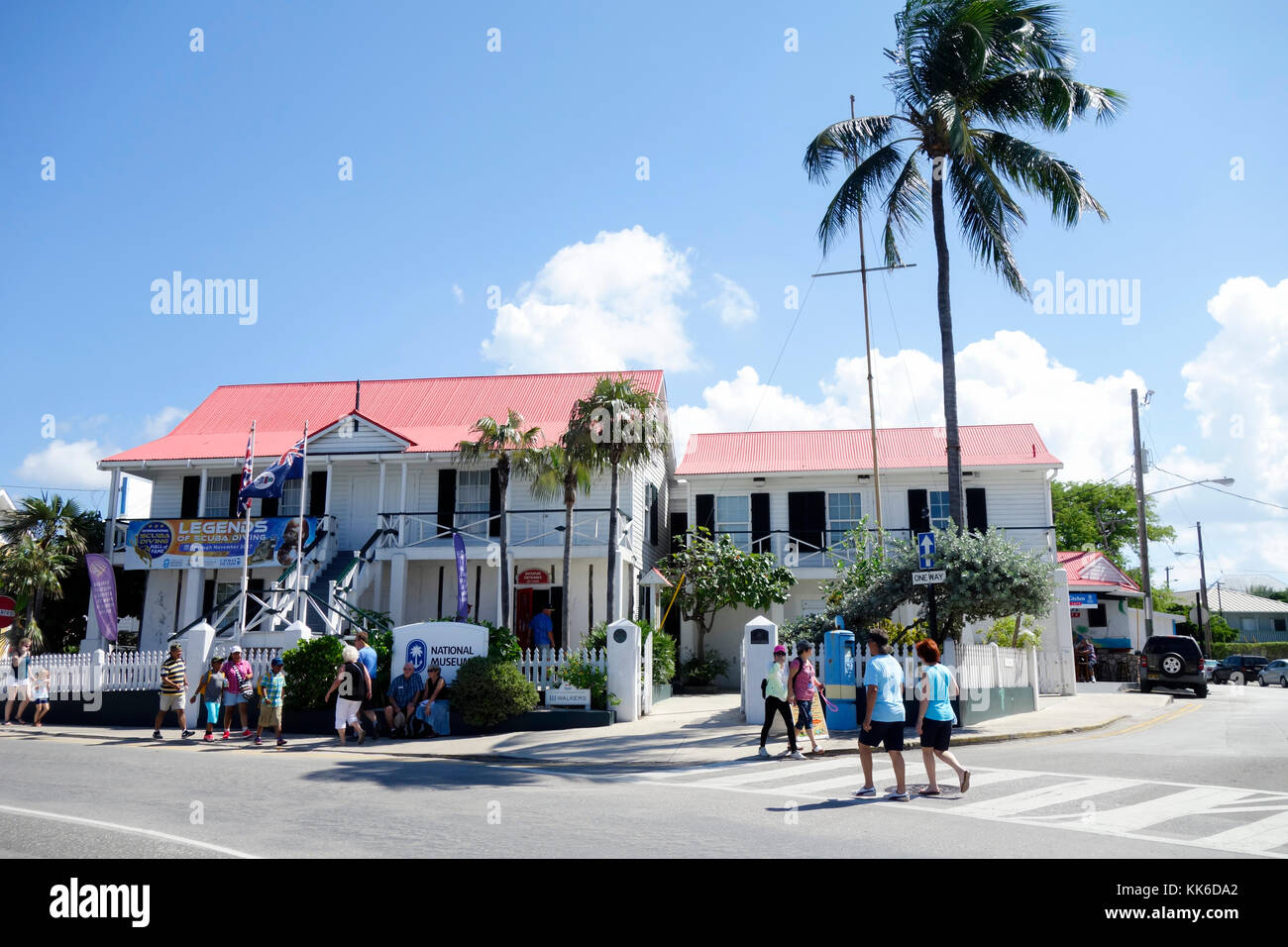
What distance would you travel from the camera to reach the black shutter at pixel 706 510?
2811 centimetres

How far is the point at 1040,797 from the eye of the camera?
361 inches

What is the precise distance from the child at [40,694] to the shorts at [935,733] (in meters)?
16.0

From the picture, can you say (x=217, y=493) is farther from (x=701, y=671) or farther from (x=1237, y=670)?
(x=1237, y=670)

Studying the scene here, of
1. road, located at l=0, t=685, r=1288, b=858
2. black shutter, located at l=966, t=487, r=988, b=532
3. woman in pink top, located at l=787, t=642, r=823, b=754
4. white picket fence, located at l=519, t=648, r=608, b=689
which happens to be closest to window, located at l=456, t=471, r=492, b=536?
white picket fence, located at l=519, t=648, r=608, b=689

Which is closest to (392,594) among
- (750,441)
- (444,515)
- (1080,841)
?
(444,515)

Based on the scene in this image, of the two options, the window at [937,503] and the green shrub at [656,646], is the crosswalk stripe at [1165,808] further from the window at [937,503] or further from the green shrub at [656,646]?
the window at [937,503]

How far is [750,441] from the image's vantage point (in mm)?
29812

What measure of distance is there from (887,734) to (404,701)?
9.13 m

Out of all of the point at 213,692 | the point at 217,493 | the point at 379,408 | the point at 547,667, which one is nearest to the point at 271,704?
the point at 213,692

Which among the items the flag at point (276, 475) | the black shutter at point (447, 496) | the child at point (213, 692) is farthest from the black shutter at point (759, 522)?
the child at point (213, 692)

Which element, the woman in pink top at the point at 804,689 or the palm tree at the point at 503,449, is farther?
the palm tree at the point at 503,449

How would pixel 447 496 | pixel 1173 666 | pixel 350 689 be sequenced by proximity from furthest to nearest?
pixel 1173 666 → pixel 447 496 → pixel 350 689
